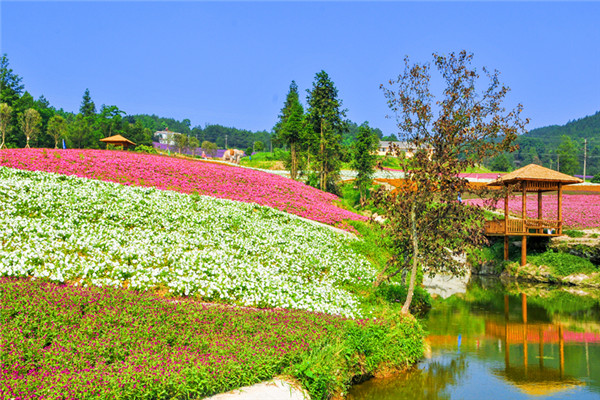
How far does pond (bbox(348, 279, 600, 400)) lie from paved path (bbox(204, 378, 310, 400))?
1.98 metres

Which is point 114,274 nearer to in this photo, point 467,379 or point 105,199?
point 105,199

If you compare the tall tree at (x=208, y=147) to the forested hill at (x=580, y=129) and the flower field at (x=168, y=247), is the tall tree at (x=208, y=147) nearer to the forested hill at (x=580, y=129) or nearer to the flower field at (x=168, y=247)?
the flower field at (x=168, y=247)

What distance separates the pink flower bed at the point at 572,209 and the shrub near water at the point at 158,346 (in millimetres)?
22189

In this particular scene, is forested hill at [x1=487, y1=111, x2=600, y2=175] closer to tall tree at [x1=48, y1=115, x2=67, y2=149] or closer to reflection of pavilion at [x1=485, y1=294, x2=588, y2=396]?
reflection of pavilion at [x1=485, y1=294, x2=588, y2=396]

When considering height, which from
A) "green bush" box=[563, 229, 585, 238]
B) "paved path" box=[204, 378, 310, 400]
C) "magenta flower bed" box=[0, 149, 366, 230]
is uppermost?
"magenta flower bed" box=[0, 149, 366, 230]

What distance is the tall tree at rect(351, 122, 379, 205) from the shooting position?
1511 inches

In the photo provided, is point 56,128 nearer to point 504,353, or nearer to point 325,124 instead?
point 325,124

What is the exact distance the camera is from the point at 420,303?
50.8ft

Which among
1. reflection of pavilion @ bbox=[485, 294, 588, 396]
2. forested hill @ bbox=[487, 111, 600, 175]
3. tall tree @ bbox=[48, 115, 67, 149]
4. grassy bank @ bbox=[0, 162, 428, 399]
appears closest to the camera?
grassy bank @ bbox=[0, 162, 428, 399]

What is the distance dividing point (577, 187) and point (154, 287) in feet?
167

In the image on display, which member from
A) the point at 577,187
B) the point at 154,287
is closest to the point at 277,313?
the point at 154,287

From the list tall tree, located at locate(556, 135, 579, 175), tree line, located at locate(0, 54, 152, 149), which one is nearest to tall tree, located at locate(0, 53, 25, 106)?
tree line, located at locate(0, 54, 152, 149)

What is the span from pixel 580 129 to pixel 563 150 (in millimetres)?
76647

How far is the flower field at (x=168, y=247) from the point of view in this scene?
975 cm
